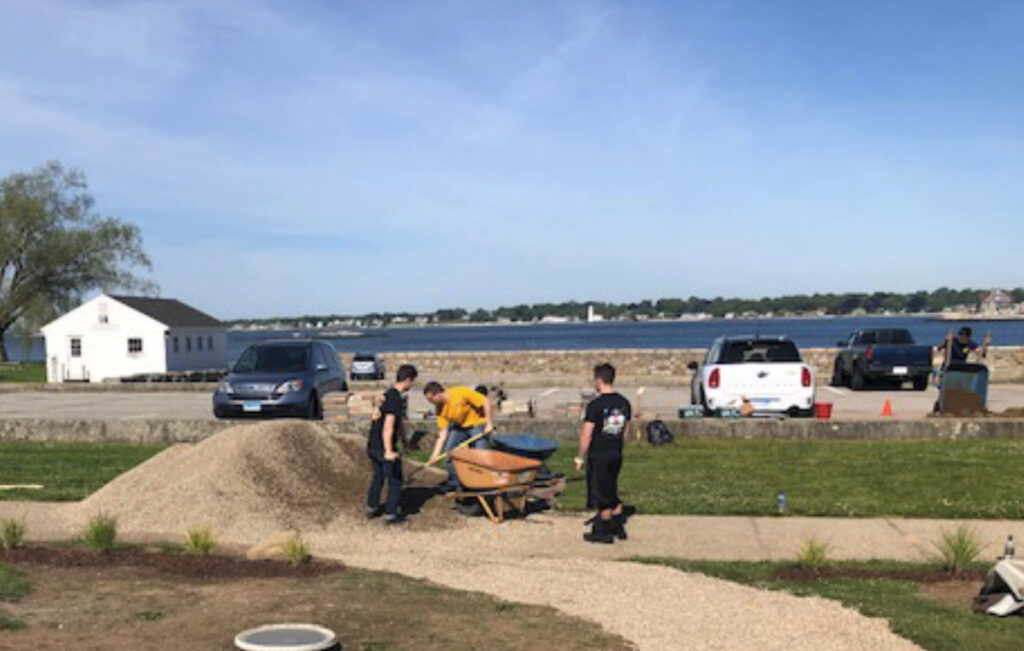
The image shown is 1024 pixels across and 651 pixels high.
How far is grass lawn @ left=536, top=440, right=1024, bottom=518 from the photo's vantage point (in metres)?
10.9

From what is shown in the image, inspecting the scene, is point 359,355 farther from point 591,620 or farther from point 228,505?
point 591,620

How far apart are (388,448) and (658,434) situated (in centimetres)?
673

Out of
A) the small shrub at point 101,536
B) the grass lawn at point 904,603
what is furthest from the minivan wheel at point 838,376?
the small shrub at point 101,536

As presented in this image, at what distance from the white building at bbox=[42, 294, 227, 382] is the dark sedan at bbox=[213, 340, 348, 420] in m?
29.3

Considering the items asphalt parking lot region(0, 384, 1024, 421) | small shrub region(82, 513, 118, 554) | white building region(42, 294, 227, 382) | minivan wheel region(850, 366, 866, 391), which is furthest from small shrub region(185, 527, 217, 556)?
white building region(42, 294, 227, 382)

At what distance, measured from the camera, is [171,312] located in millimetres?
49375

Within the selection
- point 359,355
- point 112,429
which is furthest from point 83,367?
point 112,429

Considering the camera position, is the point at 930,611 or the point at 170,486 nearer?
the point at 930,611

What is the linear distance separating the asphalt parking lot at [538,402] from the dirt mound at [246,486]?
7438 millimetres

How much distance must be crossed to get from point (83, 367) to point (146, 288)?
16892 mm

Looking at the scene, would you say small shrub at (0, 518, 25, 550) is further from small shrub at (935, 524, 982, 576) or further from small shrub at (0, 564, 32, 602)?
small shrub at (935, 524, 982, 576)

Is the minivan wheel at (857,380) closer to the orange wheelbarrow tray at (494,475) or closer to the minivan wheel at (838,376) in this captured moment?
the minivan wheel at (838,376)

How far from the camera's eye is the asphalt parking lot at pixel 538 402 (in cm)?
2105

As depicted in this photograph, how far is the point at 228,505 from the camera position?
1022 cm
